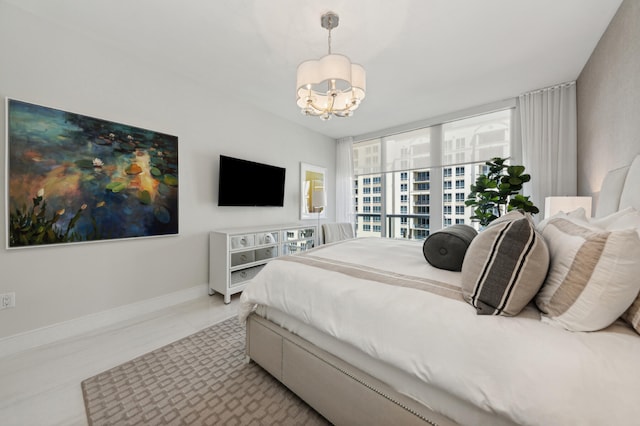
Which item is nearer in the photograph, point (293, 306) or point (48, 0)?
point (293, 306)

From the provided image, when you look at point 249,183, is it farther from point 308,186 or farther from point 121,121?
point 121,121

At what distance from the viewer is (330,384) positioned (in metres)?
1.17

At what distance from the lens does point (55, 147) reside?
6.39ft

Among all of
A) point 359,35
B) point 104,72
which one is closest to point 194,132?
point 104,72

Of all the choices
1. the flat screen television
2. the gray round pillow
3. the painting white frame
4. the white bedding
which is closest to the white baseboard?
the flat screen television

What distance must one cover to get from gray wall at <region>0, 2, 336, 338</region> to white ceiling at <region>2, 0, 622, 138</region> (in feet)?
0.62

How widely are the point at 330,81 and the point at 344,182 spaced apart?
3.13 metres

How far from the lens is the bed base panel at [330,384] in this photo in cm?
96

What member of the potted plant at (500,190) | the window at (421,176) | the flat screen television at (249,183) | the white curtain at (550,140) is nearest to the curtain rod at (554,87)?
the white curtain at (550,140)

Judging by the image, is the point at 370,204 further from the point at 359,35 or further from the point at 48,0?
the point at 48,0

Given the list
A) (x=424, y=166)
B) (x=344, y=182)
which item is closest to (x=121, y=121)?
(x=344, y=182)

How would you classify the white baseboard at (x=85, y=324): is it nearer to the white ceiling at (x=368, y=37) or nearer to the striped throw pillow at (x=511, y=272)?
the white ceiling at (x=368, y=37)

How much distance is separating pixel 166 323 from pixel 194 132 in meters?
2.13

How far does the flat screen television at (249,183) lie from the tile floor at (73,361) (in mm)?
1410
